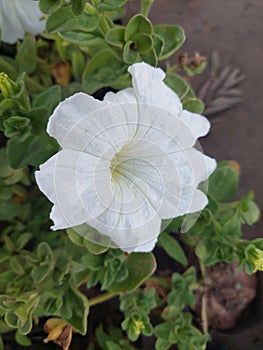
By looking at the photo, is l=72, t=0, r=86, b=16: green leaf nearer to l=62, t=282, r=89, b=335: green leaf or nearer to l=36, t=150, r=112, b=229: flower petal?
l=36, t=150, r=112, b=229: flower petal

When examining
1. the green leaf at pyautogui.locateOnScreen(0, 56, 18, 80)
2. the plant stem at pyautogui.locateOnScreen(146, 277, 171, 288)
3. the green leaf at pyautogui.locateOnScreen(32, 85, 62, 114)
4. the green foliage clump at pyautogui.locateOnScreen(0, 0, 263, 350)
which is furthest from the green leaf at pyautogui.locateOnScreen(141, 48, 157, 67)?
the plant stem at pyautogui.locateOnScreen(146, 277, 171, 288)

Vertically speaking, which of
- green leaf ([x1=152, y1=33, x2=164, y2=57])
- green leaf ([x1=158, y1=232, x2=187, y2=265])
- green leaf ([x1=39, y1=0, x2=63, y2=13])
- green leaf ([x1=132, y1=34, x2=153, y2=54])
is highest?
green leaf ([x1=39, y1=0, x2=63, y2=13])

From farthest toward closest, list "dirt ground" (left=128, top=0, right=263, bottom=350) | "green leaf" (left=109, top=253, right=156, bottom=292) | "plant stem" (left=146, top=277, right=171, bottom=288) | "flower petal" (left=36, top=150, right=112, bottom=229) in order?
"dirt ground" (left=128, top=0, right=263, bottom=350) → "plant stem" (left=146, top=277, right=171, bottom=288) → "green leaf" (left=109, top=253, right=156, bottom=292) → "flower petal" (left=36, top=150, right=112, bottom=229)

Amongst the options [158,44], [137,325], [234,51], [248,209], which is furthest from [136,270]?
[234,51]

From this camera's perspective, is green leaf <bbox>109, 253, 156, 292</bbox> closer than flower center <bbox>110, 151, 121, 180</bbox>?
No

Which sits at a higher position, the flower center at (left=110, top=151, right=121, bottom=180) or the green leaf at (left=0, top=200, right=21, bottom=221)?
the flower center at (left=110, top=151, right=121, bottom=180)

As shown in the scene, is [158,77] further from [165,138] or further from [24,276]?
[24,276]
